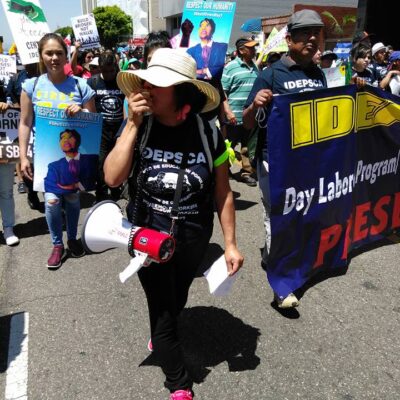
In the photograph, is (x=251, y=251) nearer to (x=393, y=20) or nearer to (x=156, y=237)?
(x=156, y=237)

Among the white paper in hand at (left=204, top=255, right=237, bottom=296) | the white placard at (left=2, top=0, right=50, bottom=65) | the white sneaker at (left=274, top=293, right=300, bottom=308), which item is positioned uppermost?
the white placard at (left=2, top=0, right=50, bottom=65)

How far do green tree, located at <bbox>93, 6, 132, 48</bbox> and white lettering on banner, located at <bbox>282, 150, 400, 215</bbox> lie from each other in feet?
193

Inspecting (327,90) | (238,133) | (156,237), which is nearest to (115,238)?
(156,237)

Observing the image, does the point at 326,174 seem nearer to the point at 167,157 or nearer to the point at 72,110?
the point at 167,157

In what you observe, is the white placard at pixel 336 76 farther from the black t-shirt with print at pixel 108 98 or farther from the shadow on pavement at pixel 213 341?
the shadow on pavement at pixel 213 341

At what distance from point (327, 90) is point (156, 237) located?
1839mm

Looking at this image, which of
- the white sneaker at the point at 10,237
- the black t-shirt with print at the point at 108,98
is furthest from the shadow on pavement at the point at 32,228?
the black t-shirt with print at the point at 108,98

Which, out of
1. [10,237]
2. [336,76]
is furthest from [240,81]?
[10,237]

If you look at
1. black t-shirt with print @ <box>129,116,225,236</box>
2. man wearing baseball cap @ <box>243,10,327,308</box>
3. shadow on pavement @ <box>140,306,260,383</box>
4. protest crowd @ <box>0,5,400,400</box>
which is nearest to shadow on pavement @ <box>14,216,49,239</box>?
protest crowd @ <box>0,5,400,400</box>

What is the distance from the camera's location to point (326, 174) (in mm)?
3232

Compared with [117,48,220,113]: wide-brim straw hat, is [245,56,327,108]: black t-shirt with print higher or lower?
lower

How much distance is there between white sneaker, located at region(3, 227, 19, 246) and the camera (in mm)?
4359

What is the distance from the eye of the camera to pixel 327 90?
306 cm

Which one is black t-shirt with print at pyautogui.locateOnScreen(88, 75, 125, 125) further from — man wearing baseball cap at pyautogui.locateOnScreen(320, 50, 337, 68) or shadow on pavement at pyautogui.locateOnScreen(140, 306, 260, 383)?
man wearing baseball cap at pyautogui.locateOnScreen(320, 50, 337, 68)
